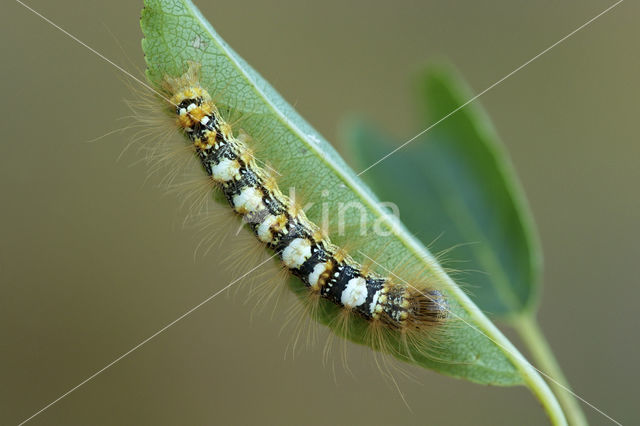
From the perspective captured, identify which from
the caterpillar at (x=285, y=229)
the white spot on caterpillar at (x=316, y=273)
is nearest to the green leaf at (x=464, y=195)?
the caterpillar at (x=285, y=229)

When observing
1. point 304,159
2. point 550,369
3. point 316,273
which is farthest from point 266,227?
point 550,369

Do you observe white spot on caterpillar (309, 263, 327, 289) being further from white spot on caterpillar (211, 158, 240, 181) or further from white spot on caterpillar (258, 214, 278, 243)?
white spot on caterpillar (211, 158, 240, 181)

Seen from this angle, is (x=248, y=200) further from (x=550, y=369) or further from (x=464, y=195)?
(x=550, y=369)

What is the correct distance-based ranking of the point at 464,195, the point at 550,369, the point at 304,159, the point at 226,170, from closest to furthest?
the point at 550,369 < the point at 304,159 < the point at 226,170 < the point at 464,195

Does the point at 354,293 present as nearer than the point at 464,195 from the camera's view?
Yes

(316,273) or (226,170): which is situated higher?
(226,170)

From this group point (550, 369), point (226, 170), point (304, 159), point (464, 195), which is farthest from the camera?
point (464, 195)

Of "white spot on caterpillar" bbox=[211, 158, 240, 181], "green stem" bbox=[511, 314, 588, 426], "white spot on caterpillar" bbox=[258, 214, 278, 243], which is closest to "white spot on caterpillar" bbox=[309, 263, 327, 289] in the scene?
"white spot on caterpillar" bbox=[258, 214, 278, 243]

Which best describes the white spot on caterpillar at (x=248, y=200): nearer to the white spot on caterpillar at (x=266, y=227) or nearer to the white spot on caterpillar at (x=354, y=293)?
the white spot on caterpillar at (x=266, y=227)

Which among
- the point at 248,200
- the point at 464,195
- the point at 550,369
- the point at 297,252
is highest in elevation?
the point at 248,200
